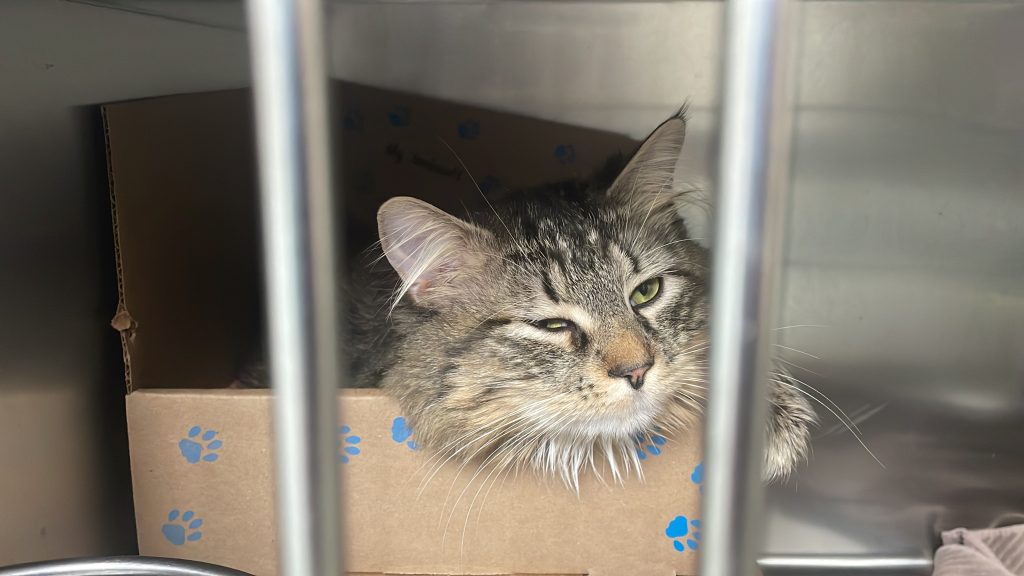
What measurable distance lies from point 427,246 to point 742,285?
0.64 m

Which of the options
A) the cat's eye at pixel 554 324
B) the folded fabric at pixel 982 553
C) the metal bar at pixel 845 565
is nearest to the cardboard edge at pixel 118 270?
the cat's eye at pixel 554 324

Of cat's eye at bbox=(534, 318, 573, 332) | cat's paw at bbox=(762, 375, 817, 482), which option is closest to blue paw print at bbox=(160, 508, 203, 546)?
cat's eye at bbox=(534, 318, 573, 332)

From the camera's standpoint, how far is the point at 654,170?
1.07 meters

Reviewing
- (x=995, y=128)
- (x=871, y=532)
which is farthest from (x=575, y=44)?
(x=871, y=532)

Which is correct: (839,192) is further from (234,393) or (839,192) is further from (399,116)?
(234,393)

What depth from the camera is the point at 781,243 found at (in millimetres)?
383

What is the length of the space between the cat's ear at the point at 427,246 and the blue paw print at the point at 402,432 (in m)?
0.18

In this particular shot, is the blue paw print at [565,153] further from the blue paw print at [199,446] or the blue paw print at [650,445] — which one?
the blue paw print at [199,446]

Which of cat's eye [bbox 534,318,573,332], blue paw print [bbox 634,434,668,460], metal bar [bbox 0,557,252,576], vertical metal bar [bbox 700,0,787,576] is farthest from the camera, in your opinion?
cat's eye [bbox 534,318,573,332]

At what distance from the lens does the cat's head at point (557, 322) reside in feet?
2.91

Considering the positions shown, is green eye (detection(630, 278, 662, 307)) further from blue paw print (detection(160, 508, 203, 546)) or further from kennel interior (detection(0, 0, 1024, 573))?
blue paw print (detection(160, 508, 203, 546))

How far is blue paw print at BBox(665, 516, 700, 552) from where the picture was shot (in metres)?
0.86

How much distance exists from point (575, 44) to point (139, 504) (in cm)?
109

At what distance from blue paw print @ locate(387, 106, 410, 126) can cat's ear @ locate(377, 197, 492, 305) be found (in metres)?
0.57
